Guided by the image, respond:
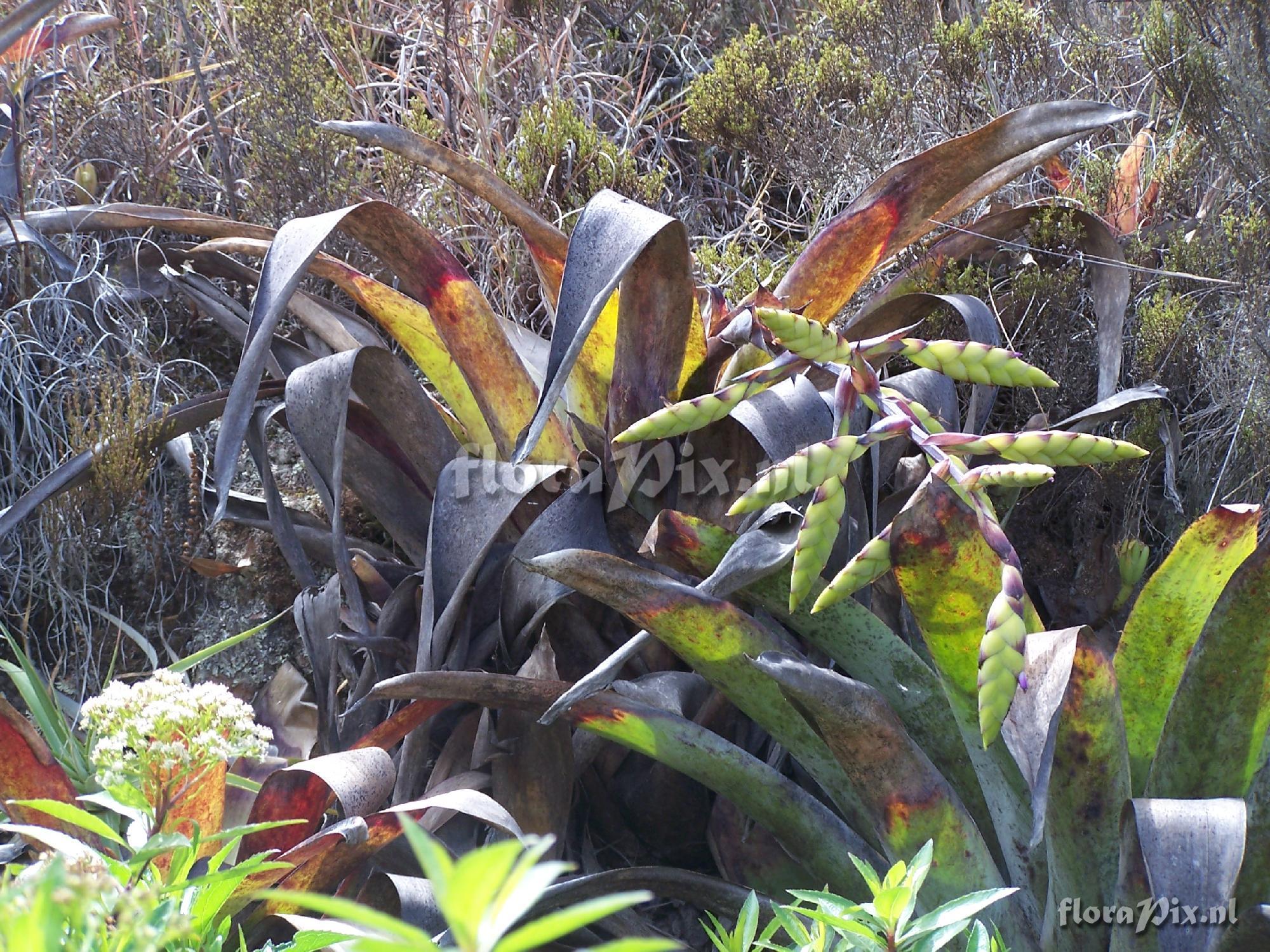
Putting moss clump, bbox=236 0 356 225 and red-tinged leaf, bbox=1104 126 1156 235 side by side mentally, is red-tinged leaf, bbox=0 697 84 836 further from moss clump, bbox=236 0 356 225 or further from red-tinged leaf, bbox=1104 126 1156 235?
red-tinged leaf, bbox=1104 126 1156 235

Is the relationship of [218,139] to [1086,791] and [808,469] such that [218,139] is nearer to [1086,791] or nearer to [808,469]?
[808,469]

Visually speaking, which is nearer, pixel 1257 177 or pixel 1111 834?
pixel 1111 834

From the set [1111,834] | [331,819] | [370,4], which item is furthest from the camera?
[370,4]

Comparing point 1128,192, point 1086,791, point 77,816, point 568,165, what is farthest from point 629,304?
point 1128,192

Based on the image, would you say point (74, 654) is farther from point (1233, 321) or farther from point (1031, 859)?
point (1233, 321)

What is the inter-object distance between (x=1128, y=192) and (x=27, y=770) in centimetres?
224

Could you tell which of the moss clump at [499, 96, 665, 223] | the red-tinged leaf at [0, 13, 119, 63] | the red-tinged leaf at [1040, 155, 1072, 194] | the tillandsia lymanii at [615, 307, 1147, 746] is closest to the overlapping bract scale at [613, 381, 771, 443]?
the tillandsia lymanii at [615, 307, 1147, 746]

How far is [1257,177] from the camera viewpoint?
1.93 meters

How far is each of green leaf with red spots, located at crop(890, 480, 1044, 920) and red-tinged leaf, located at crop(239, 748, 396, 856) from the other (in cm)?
61

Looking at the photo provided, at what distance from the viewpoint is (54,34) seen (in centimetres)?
241

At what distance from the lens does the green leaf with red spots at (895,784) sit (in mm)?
1060

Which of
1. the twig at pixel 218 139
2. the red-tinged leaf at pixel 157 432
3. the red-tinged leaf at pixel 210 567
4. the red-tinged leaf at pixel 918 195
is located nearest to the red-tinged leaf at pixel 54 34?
the twig at pixel 218 139

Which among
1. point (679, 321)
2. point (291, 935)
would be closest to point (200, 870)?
point (291, 935)

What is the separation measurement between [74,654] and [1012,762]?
1688 millimetres
